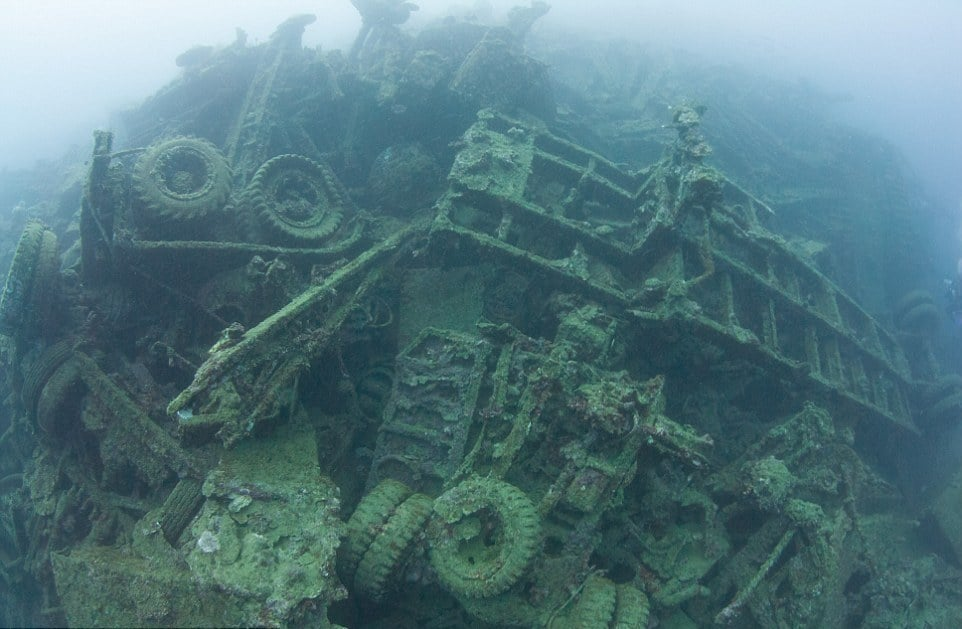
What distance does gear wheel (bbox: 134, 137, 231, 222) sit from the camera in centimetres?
760

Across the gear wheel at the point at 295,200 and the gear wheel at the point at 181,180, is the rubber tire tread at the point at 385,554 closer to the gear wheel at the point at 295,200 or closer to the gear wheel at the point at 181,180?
the gear wheel at the point at 295,200

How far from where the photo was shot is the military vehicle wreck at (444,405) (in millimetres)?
4500

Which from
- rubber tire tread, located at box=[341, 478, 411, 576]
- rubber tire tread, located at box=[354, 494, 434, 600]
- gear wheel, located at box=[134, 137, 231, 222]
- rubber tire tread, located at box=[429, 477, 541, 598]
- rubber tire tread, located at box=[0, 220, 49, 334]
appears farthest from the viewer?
gear wheel, located at box=[134, 137, 231, 222]

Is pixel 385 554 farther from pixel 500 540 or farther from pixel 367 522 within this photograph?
pixel 500 540

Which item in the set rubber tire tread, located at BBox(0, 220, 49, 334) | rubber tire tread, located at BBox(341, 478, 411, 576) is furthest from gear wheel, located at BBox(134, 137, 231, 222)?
rubber tire tread, located at BBox(341, 478, 411, 576)

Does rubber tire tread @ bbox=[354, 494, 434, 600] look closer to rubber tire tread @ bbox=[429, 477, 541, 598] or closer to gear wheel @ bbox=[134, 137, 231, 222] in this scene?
rubber tire tread @ bbox=[429, 477, 541, 598]

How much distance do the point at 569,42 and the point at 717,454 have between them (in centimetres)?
2000

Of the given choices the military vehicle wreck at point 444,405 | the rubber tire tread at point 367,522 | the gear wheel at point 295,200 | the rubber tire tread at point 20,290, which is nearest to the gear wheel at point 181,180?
the military vehicle wreck at point 444,405

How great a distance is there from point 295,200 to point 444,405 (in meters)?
4.96

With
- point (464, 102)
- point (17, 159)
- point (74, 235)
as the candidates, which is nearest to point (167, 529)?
point (464, 102)

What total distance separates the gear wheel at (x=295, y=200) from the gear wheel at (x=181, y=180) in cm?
58

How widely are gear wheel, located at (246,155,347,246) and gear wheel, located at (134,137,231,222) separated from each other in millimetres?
582

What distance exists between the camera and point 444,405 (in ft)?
20.5

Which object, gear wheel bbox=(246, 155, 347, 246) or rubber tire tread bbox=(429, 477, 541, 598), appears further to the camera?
gear wheel bbox=(246, 155, 347, 246)
